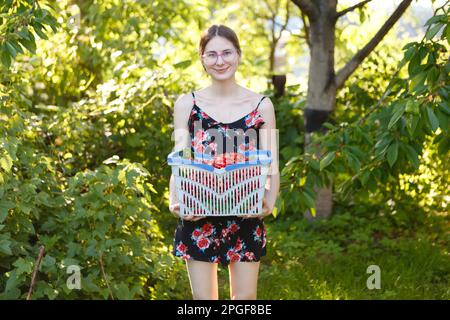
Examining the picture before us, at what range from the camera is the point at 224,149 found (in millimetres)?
3221

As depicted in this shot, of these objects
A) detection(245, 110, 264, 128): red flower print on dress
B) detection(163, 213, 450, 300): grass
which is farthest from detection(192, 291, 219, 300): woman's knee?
detection(163, 213, 450, 300): grass

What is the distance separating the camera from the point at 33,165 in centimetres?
471

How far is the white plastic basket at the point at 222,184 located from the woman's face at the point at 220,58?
40 cm

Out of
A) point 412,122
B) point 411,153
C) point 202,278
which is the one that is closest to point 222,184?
point 202,278

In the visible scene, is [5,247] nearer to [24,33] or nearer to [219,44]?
[24,33]

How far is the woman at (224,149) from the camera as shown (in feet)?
10.6

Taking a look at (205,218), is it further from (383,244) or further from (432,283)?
(383,244)

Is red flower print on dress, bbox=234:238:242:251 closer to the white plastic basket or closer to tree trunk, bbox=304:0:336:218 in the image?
the white plastic basket

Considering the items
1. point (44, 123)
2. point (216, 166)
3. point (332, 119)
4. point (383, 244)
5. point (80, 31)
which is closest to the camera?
point (216, 166)

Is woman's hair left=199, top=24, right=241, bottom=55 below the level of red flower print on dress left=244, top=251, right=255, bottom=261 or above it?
above

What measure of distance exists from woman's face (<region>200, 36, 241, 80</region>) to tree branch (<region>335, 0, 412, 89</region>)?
3.08m

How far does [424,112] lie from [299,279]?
79.9 inches

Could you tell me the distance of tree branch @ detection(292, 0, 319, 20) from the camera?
639cm

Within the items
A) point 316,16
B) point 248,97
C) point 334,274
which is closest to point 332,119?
point 316,16
